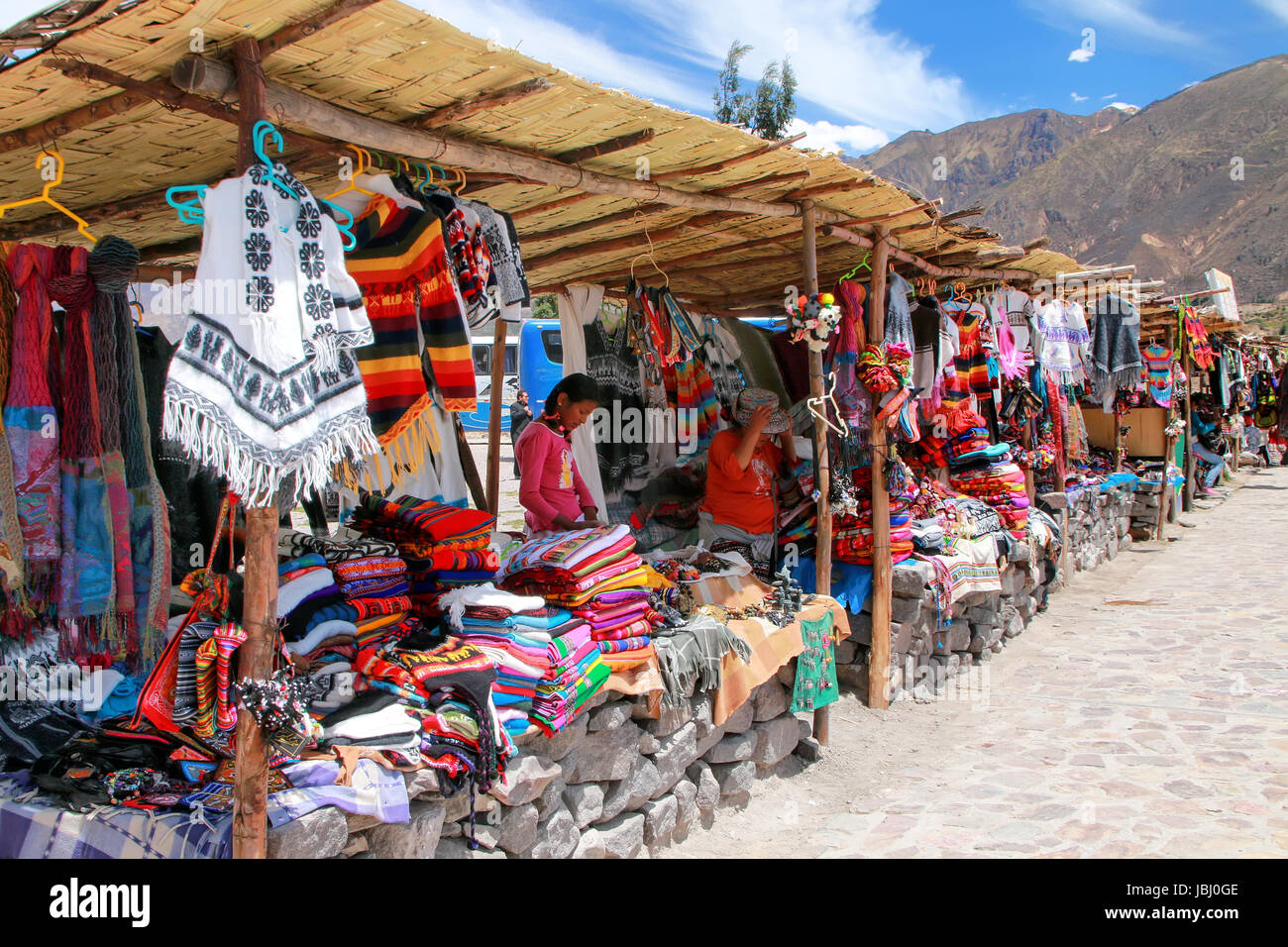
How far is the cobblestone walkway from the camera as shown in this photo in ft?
14.3

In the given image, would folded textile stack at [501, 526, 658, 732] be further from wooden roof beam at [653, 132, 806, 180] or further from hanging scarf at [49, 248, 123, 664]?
wooden roof beam at [653, 132, 806, 180]

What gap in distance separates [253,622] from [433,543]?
3.66 ft

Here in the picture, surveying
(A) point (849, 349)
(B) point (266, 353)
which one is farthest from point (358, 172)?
(A) point (849, 349)

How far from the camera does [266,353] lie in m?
2.28

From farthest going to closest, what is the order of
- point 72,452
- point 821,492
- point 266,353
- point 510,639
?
point 821,492 < point 510,639 < point 72,452 < point 266,353

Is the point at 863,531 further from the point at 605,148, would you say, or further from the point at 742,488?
the point at 605,148

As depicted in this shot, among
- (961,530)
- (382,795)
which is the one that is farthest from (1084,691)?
(382,795)

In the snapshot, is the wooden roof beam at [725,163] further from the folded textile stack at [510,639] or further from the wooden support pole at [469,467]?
the folded textile stack at [510,639]

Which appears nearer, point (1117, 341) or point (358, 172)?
point (358, 172)

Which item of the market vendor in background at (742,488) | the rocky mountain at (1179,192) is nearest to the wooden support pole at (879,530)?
the market vendor in background at (742,488)

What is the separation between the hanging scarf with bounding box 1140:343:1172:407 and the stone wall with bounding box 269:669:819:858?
10173 mm

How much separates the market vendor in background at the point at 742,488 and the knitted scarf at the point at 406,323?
3122 mm

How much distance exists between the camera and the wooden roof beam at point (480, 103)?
9.74 ft

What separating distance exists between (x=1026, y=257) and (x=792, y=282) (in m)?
2.29
